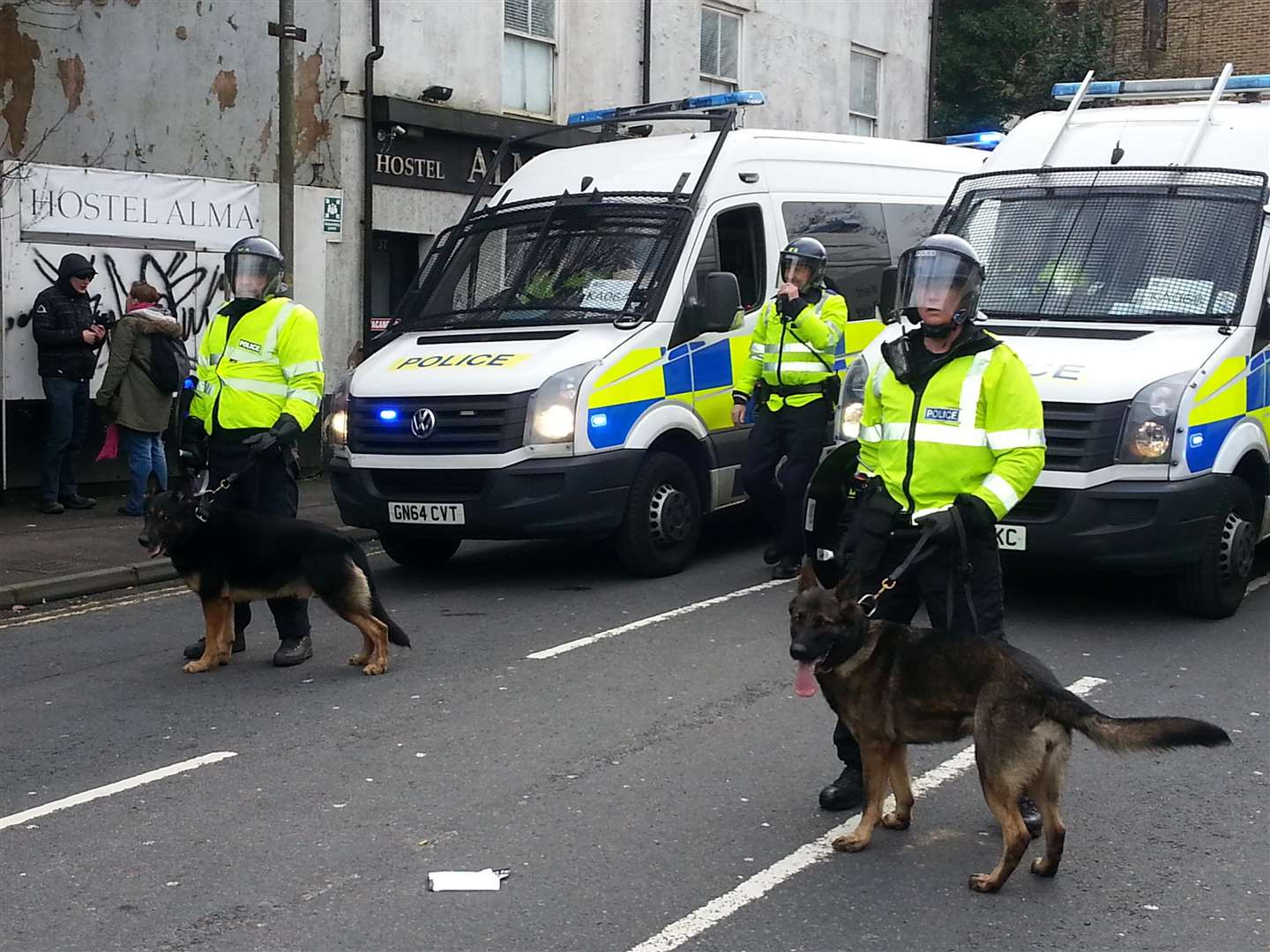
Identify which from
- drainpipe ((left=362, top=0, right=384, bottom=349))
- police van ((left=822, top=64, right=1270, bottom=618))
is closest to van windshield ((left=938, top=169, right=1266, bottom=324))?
police van ((left=822, top=64, right=1270, bottom=618))

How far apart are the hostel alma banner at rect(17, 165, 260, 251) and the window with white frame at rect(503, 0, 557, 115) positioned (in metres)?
4.04

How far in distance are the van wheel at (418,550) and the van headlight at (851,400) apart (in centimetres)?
274

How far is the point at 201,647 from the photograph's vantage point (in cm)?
A: 802

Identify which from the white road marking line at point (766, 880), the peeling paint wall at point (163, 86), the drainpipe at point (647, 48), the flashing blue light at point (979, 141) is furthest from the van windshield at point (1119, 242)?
the drainpipe at point (647, 48)

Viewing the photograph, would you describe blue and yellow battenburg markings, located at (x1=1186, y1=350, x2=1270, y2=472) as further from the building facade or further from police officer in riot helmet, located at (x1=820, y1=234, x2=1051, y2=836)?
the building facade

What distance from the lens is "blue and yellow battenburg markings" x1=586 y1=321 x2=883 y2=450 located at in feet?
31.2

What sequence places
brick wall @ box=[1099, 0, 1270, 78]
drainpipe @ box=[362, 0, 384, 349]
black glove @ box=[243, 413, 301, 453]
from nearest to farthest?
1. black glove @ box=[243, 413, 301, 453]
2. drainpipe @ box=[362, 0, 384, 349]
3. brick wall @ box=[1099, 0, 1270, 78]

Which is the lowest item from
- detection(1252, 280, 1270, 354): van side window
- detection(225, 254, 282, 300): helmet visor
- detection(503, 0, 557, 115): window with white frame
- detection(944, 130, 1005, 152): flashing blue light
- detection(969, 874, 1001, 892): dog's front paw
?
detection(969, 874, 1001, 892): dog's front paw

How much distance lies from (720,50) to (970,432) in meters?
17.0

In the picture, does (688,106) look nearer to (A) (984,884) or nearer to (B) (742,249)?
(B) (742,249)

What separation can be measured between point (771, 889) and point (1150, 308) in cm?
517

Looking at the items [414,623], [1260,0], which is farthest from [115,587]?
[1260,0]

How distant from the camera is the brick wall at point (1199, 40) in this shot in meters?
32.7

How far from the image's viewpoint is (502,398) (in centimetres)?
935
